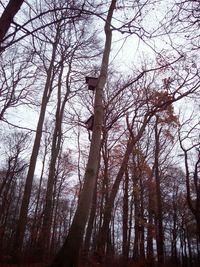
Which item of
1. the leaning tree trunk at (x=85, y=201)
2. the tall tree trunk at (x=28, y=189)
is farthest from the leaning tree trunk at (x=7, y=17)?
the tall tree trunk at (x=28, y=189)

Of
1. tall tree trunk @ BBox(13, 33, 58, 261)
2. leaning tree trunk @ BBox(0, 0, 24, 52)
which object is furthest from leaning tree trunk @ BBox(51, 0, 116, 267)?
tall tree trunk @ BBox(13, 33, 58, 261)

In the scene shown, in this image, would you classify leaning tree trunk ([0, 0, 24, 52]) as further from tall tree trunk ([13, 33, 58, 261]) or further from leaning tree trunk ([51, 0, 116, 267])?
tall tree trunk ([13, 33, 58, 261])

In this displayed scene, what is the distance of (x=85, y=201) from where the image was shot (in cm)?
554

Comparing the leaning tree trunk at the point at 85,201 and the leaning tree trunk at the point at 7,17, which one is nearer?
the leaning tree trunk at the point at 7,17

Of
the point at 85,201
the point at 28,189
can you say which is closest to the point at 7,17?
the point at 85,201

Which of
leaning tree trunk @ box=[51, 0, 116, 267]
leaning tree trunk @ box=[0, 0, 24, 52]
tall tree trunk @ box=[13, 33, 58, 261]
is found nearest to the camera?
leaning tree trunk @ box=[0, 0, 24, 52]

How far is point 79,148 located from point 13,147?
6266 mm

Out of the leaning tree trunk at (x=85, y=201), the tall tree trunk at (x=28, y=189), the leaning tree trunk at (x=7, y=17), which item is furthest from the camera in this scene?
the tall tree trunk at (x=28, y=189)

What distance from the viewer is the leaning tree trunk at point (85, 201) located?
4.69 metres

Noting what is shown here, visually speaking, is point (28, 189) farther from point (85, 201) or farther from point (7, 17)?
point (7, 17)

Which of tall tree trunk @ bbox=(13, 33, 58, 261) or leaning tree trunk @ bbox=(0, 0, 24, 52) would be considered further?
tall tree trunk @ bbox=(13, 33, 58, 261)

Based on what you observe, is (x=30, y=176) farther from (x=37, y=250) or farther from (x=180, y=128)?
(x=180, y=128)

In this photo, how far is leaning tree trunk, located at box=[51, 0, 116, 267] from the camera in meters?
4.69

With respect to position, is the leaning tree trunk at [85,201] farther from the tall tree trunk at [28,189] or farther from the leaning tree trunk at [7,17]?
the tall tree trunk at [28,189]
